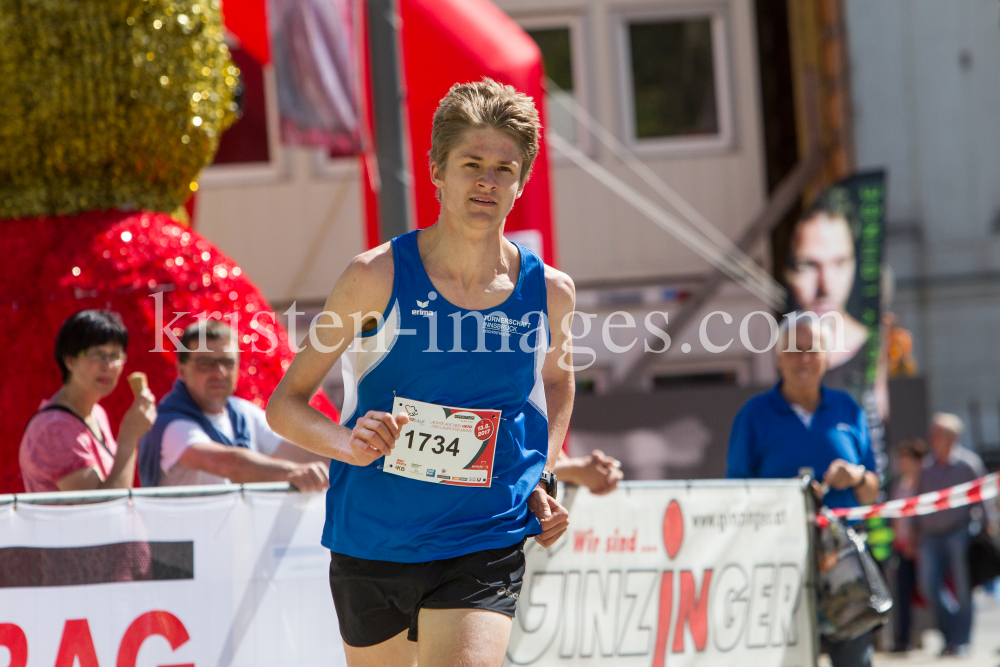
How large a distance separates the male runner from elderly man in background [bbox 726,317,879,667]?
8.42 feet

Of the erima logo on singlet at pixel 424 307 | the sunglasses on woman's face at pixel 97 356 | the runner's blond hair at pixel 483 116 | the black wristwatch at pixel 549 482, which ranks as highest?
the runner's blond hair at pixel 483 116

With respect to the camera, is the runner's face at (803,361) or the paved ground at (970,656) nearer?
the runner's face at (803,361)

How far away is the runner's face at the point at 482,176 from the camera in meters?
2.60

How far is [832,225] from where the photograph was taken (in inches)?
376

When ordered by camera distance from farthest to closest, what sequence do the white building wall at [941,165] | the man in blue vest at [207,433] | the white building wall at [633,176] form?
1. the white building wall at [633,176]
2. the white building wall at [941,165]
3. the man in blue vest at [207,433]

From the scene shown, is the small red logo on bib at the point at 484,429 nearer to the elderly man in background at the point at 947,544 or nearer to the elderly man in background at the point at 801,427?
the elderly man in background at the point at 801,427

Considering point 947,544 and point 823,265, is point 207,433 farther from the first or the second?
point 823,265

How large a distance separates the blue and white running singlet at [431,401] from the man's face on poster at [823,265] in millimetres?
7262

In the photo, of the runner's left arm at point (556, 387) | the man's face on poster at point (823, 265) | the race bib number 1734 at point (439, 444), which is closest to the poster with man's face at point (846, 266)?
the man's face on poster at point (823, 265)

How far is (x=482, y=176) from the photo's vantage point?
2594mm

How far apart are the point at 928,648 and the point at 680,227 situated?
540 centimetres

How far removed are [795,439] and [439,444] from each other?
9.33 feet

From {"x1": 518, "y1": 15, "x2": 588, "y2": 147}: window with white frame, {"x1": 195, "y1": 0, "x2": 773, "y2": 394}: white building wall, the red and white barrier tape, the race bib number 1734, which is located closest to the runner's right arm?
the race bib number 1734

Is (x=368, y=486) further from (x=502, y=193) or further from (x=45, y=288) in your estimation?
(x=45, y=288)
